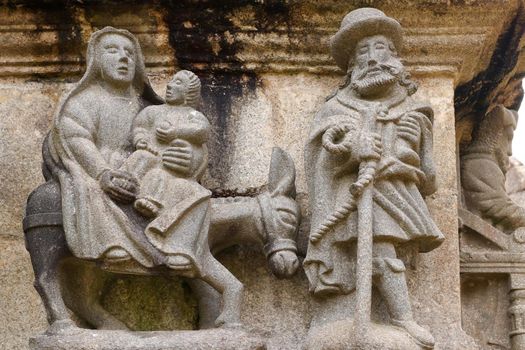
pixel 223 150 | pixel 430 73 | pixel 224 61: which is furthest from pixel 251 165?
pixel 430 73

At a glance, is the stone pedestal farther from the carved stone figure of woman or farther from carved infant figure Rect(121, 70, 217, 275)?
the carved stone figure of woman

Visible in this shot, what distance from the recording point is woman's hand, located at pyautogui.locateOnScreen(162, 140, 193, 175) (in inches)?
218

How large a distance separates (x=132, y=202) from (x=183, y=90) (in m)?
0.66

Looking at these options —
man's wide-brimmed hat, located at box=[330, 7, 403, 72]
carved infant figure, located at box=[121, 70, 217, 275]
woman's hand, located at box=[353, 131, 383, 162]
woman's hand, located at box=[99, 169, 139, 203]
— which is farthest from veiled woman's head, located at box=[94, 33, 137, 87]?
woman's hand, located at box=[353, 131, 383, 162]

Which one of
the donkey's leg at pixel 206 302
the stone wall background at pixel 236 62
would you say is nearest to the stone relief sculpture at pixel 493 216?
the stone wall background at pixel 236 62

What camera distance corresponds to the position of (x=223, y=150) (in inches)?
245

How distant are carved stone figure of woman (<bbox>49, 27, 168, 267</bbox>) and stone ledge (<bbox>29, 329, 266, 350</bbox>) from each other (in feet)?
1.14

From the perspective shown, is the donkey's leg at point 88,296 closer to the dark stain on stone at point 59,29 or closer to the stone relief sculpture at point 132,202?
the stone relief sculpture at point 132,202

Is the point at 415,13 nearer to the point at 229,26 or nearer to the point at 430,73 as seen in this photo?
the point at 430,73

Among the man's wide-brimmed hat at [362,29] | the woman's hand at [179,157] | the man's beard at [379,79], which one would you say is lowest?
the woman's hand at [179,157]

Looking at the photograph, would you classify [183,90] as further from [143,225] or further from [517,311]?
[517,311]

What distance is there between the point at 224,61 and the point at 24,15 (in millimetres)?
1110

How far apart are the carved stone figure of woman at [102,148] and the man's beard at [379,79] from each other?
3.37ft

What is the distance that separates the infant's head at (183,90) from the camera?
573 centimetres
